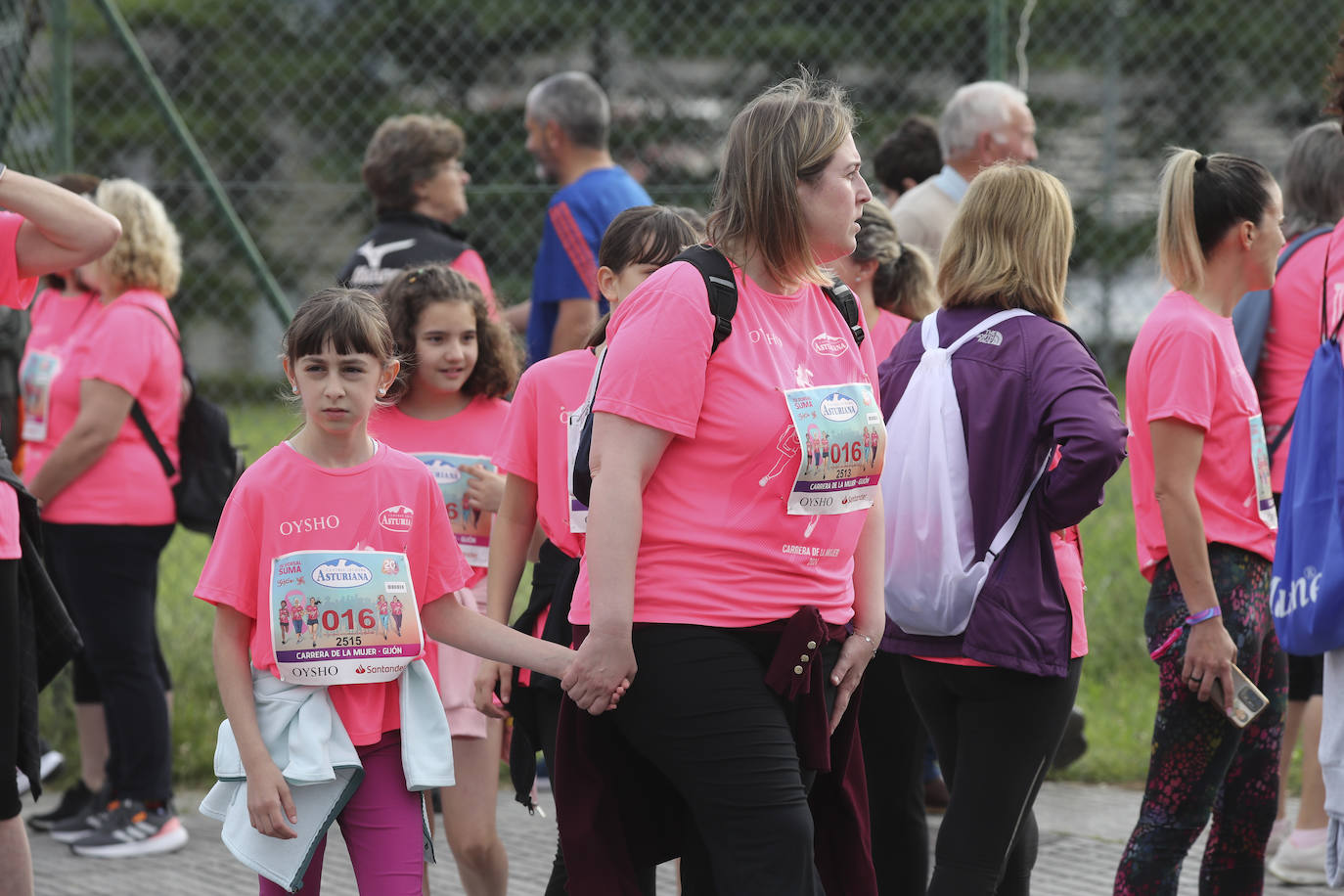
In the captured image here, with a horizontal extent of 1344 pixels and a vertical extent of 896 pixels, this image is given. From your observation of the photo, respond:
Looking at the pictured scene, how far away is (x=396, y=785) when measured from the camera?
10.5ft

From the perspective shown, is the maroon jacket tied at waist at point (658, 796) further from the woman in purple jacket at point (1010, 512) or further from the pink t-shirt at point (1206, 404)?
the pink t-shirt at point (1206, 404)

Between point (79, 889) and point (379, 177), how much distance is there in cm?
246

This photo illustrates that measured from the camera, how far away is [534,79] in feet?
56.0

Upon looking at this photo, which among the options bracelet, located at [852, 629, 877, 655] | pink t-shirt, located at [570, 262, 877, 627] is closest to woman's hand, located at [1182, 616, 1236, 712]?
bracelet, located at [852, 629, 877, 655]

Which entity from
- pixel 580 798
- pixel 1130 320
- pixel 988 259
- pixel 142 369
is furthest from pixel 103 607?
pixel 1130 320

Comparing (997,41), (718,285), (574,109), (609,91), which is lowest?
(718,285)

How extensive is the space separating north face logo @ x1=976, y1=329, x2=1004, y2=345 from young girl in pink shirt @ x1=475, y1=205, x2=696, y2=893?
712 mm

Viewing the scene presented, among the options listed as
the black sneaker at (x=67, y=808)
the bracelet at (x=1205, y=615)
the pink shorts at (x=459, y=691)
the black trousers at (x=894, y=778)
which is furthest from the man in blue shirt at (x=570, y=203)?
the bracelet at (x=1205, y=615)

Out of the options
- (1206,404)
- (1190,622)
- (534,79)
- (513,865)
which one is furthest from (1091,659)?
(534,79)

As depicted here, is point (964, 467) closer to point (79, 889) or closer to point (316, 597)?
point (316, 597)

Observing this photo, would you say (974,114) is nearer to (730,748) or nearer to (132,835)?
(730,748)

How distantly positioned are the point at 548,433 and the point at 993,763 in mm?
1176

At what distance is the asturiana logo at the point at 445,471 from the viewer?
13.1ft

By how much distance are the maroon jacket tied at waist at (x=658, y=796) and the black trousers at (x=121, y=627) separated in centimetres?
278
